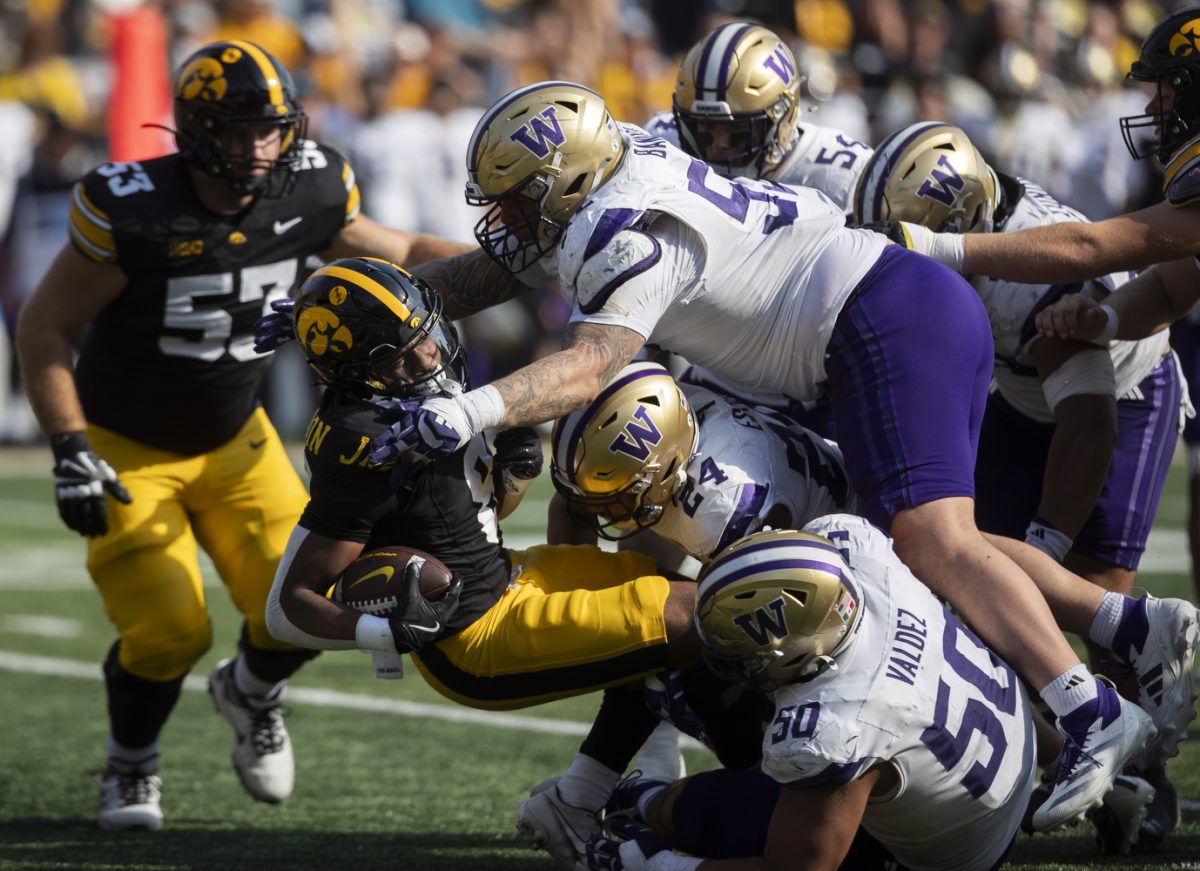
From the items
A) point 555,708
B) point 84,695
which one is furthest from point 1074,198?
point 84,695

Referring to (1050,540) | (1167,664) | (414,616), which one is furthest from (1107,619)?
(414,616)

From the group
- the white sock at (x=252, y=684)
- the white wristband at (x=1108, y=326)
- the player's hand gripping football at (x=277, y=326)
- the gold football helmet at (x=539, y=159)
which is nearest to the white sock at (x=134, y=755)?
the white sock at (x=252, y=684)

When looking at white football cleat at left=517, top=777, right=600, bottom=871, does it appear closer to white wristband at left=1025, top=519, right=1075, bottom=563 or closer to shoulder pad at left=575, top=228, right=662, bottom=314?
shoulder pad at left=575, top=228, right=662, bottom=314

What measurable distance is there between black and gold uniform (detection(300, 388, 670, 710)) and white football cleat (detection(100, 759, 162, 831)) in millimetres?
1370

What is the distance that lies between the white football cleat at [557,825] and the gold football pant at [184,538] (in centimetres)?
135

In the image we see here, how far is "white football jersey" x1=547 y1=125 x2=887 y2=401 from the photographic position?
3.74m

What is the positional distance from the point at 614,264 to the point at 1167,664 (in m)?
1.54

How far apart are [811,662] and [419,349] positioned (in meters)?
1.19

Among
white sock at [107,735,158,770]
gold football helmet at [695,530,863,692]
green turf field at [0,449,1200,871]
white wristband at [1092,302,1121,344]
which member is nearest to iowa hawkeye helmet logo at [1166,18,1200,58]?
white wristband at [1092,302,1121,344]

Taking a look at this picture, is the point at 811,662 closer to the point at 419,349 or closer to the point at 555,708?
the point at 419,349

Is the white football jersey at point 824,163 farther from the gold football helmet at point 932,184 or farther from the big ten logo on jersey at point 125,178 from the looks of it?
the big ten logo on jersey at point 125,178

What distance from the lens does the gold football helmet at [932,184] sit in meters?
4.40

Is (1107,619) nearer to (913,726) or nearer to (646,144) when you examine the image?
(913,726)

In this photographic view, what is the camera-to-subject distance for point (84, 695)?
661 cm
